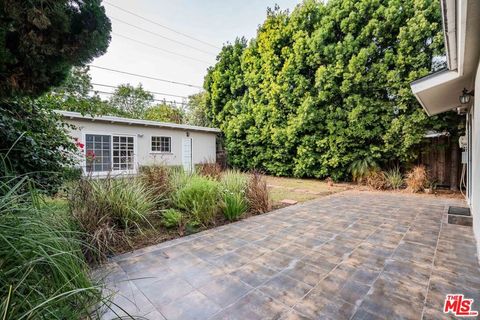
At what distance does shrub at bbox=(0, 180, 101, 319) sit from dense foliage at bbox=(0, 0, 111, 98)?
1.54 meters

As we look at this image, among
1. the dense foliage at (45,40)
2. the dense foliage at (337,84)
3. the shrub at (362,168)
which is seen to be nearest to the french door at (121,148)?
the dense foliage at (337,84)

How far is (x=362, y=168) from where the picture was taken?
7852 millimetres

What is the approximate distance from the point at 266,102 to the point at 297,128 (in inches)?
91.2

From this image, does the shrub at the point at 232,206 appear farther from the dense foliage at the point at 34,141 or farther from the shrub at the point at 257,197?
the dense foliage at the point at 34,141

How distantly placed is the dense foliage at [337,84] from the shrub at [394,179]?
0.47 metres

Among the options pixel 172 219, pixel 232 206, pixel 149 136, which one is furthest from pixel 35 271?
pixel 149 136

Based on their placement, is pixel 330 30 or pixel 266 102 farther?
pixel 266 102

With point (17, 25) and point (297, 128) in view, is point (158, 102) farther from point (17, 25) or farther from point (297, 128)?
point (17, 25)

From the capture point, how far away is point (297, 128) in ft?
29.7

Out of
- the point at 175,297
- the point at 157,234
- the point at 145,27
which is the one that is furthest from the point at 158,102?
the point at 175,297

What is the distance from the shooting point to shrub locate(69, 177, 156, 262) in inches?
105

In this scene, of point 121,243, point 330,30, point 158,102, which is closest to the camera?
point 121,243

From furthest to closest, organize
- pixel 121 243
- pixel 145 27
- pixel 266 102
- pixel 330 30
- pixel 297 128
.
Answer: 1. pixel 145 27
2. pixel 266 102
3. pixel 297 128
4. pixel 330 30
5. pixel 121 243

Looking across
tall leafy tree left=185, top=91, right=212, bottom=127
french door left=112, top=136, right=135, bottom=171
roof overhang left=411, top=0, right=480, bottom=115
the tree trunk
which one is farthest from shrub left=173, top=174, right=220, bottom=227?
tall leafy tree left=185, top=91, right=212, bottom=127
